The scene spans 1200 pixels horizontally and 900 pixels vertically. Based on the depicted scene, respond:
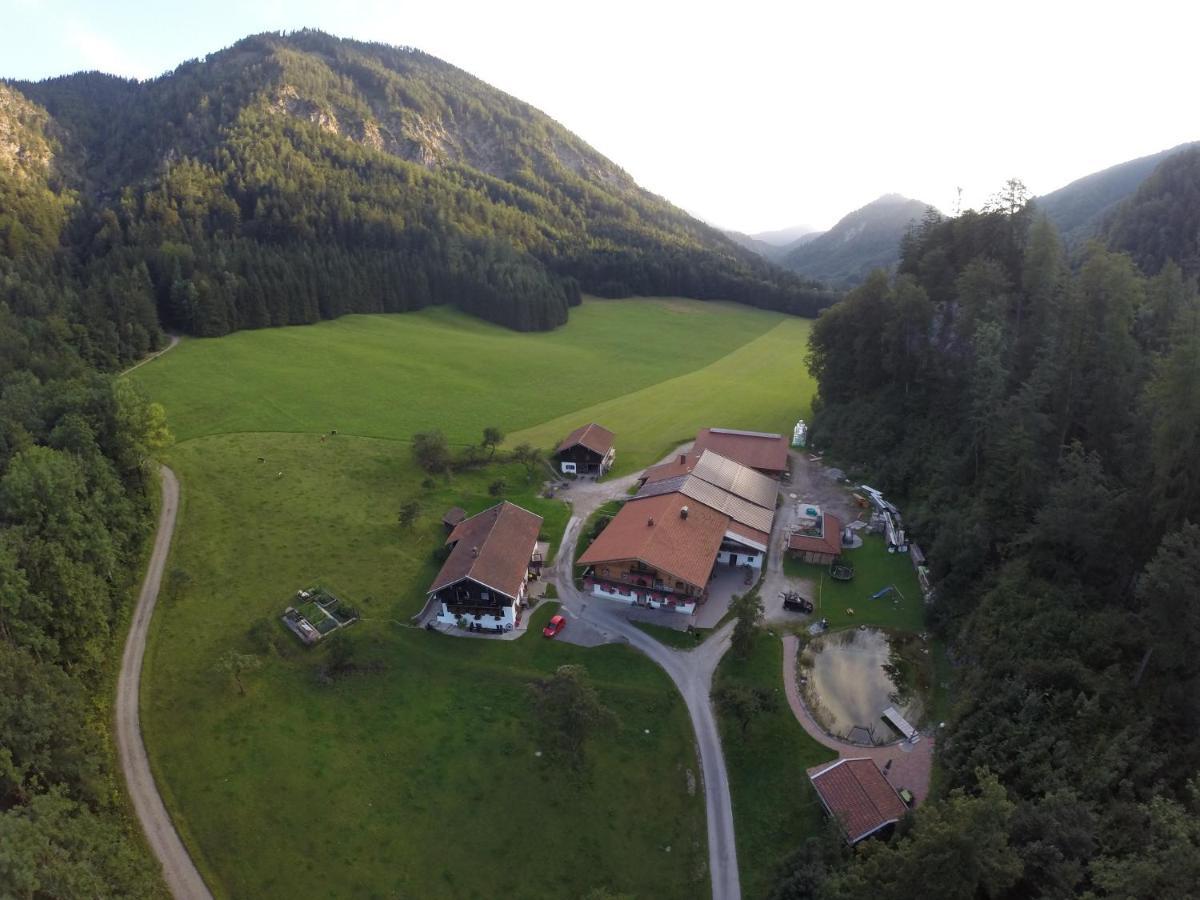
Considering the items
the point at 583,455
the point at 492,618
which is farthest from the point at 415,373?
the point at 492,618

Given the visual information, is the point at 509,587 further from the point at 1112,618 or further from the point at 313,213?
the point at 313,213

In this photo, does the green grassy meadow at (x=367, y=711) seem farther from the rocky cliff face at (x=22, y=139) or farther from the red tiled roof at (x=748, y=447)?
the rocky cliff face at (x=22, y=139)

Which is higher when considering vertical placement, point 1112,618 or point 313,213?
point 313,213

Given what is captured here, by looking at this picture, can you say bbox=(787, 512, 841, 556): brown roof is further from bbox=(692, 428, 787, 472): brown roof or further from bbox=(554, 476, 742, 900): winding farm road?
bbox=(692, 428, 787, 472): brown roof

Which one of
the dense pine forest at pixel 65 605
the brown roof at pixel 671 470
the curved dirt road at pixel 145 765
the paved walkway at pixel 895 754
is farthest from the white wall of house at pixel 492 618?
the brown roof at pixel 671 470

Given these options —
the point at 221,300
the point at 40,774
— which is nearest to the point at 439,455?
the point at 40,774

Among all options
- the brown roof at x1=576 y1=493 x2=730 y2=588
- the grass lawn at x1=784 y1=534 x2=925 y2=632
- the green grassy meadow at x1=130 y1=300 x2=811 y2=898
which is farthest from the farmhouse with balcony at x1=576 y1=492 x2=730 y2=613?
the grass lawn at x1=784 y1=534 x2=925 y2=632

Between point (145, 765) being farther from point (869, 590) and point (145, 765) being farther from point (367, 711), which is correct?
point (869, 590)

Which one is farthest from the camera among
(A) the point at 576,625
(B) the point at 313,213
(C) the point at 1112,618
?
(B) the point at 313,213
